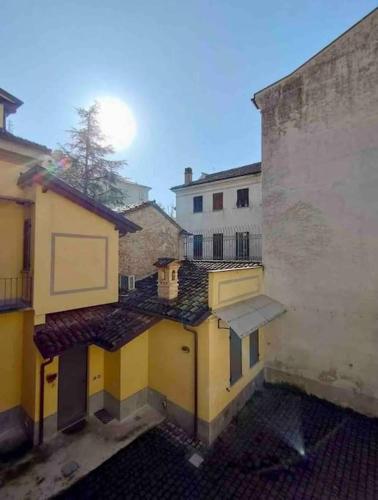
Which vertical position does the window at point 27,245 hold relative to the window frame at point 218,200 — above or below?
below

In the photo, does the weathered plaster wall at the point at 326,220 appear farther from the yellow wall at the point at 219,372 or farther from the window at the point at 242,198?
the window at the point at 242,198

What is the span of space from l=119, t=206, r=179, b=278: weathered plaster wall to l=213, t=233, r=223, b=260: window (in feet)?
25.0

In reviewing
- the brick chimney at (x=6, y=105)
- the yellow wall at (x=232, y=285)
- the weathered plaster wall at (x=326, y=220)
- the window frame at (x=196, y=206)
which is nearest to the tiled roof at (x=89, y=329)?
the yellow wall at (x=232, y=285)

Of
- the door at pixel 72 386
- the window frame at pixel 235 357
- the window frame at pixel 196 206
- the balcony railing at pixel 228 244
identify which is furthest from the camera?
the window frame at pixel 196 206

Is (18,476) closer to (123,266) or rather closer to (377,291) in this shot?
(123,266)

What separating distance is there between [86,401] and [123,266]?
6.06 m

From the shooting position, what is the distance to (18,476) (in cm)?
655

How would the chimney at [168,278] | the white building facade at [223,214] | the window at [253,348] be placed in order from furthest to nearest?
the white building facade at [223,214] < the window at [253,348] < the chimney at [168,278]

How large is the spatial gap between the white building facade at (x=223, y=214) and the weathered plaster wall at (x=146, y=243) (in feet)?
16.3

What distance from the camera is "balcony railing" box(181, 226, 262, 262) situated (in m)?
20.9

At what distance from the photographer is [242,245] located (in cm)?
2152

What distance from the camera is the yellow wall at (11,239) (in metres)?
7.70

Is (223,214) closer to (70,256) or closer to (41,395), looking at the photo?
(70,256)

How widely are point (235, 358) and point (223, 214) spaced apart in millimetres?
15188
